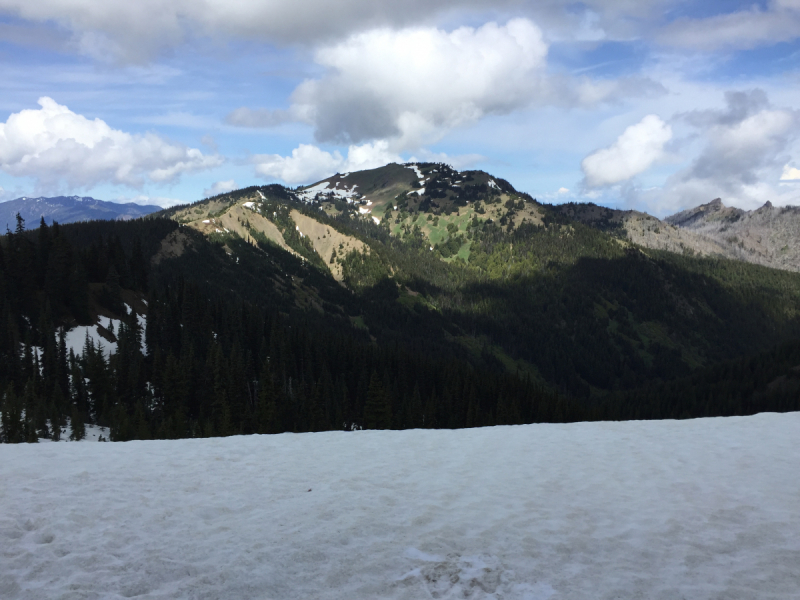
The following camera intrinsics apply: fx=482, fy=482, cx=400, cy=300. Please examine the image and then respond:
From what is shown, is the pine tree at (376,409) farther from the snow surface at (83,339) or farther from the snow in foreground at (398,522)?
the snow in foreground at (398,522)

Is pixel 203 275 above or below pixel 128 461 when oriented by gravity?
above

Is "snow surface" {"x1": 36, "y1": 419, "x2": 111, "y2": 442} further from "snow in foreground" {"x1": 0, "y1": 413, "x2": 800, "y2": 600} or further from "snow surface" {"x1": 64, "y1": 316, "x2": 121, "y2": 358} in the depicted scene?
"snow in foreground" {"x1": 0, "y1": 413, "x2": 800, "y2": 600}

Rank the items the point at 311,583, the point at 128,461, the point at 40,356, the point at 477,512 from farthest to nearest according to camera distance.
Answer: the point at 40,356 < the point at 128,461 < the point at 477,512 < the point at 311,583

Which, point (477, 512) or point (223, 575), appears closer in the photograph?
point (223, 575)

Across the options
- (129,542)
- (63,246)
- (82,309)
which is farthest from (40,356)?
(129,542)

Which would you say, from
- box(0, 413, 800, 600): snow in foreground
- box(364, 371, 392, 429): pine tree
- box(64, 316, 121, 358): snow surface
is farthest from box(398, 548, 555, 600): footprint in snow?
box(64, 316, 121, 358): snow surface

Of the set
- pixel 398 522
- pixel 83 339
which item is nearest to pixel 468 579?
pixel 398 522

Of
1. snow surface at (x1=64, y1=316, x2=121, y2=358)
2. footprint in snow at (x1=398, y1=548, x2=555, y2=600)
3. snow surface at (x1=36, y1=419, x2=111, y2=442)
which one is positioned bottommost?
snow surface at (x1=36, y1=419, x2=111, y2=442)

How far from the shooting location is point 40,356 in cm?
7212

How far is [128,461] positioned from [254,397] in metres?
69.9

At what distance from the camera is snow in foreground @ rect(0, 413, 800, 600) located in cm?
827

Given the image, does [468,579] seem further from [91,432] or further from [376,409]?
[376,409]

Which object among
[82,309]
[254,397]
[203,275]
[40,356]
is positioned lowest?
[254,397]

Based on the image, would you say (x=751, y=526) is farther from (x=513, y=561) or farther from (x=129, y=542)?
(x=129, y=542)
